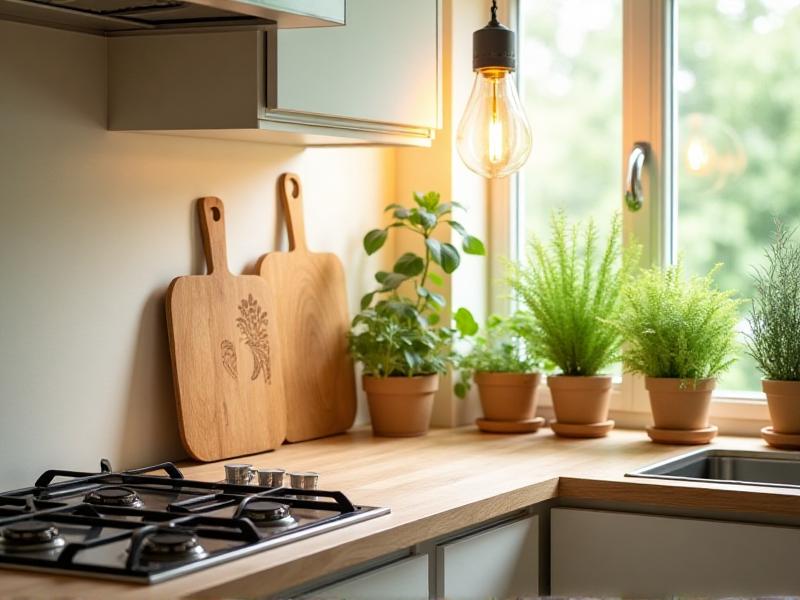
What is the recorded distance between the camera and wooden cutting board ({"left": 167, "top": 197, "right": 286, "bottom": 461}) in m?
2.33

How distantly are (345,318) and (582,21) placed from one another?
899 millimetres

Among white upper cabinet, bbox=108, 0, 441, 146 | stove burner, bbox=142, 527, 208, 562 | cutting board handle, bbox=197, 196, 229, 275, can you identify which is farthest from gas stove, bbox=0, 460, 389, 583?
white upper cabinet, bbox=108, 0, 441, 146

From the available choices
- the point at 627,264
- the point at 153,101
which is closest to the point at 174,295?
the point at 153,101

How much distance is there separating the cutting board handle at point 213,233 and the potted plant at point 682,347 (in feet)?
→ 2.82

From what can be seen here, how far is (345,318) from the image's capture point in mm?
2789

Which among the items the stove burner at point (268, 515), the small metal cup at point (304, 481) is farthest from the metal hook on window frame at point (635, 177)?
the stove burner at point (268, 515)

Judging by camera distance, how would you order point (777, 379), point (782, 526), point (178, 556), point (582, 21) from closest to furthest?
point (178, 556) → point (782, 526) → point (777, 379) → point (582, 21)

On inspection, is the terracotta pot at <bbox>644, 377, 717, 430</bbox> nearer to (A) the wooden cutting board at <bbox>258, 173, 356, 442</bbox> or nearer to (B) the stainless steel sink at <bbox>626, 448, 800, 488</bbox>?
(B) the stainless steel sink at <bbox>626, 448, 800, 488</bbox>

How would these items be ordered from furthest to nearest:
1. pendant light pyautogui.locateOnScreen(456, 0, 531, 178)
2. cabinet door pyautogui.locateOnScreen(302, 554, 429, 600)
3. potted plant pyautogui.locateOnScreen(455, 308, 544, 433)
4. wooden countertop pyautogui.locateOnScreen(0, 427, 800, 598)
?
potted plant pyautogui.locateOnScreen(455, 308, 544, 433) → pendant light pyautogui.locateOnScreen(456, 0, 531, 178) → cabinet door pyautogui.locateOnScreen(302, 554, 429, 600) → wooden countertop pyautogui.locateOnScreen(0, 427, 800, 598)

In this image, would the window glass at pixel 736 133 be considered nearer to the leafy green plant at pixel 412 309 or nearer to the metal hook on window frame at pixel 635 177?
the metal hook on window frame at pixel 635 177

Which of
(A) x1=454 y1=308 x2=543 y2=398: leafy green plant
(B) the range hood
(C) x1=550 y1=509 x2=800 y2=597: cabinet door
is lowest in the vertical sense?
(C) x1=550 y1=509 x2=800 y2=597: cabinet door

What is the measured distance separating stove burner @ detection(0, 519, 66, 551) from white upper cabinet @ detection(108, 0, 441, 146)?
809 millimetres

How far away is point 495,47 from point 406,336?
2.20 ft

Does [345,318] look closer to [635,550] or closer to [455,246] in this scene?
[455,246]
